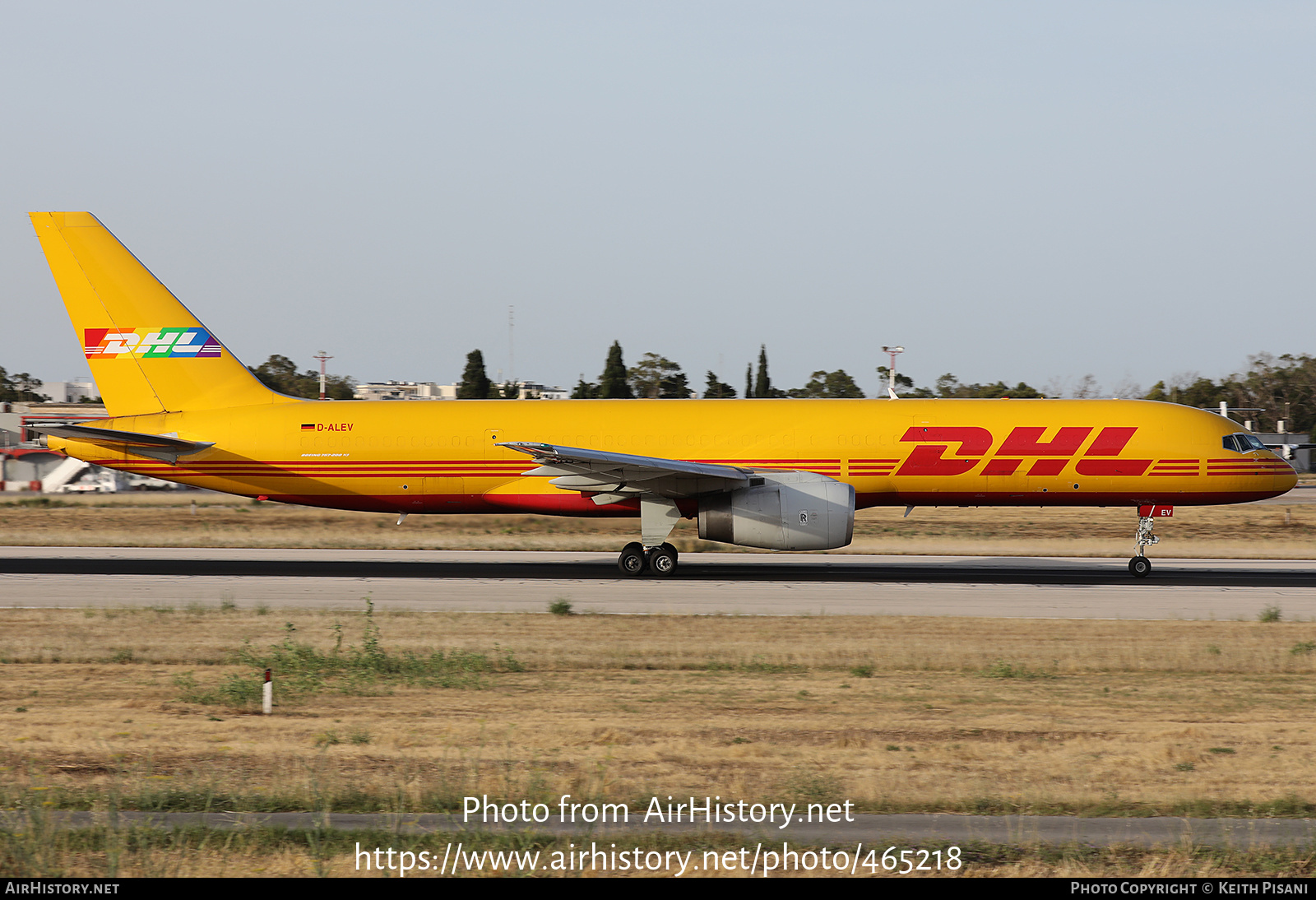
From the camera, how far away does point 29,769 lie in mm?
9852

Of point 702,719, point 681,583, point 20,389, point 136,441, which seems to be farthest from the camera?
point 20,389

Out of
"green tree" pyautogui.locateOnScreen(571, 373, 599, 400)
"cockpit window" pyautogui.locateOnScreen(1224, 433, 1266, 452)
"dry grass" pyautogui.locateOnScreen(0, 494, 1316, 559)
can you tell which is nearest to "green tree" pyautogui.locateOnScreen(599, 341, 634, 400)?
"green tree" pyautogui.locateOnScreen(571, 373, 599, 400)

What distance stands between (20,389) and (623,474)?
137m

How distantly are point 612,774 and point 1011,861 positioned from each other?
12.8 feet

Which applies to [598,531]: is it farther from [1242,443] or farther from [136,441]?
[1242,443]

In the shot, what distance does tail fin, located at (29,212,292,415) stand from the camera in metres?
28.9

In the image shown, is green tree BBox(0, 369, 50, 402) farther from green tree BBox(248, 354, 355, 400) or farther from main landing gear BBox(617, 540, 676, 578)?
main landing gear BBox(617, 540, 676, 578)

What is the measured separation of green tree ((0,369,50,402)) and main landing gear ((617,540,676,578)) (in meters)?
115

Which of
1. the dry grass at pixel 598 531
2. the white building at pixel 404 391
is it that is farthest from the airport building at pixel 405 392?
the dry grass at pixel 598 531

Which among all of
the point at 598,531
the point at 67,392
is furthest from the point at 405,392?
the point at 598,531

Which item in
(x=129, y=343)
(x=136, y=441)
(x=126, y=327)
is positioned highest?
(x=126, y=327)

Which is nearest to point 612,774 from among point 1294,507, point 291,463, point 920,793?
point 920,793

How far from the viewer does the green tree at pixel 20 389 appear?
408ft

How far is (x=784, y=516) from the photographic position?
25.9 m
